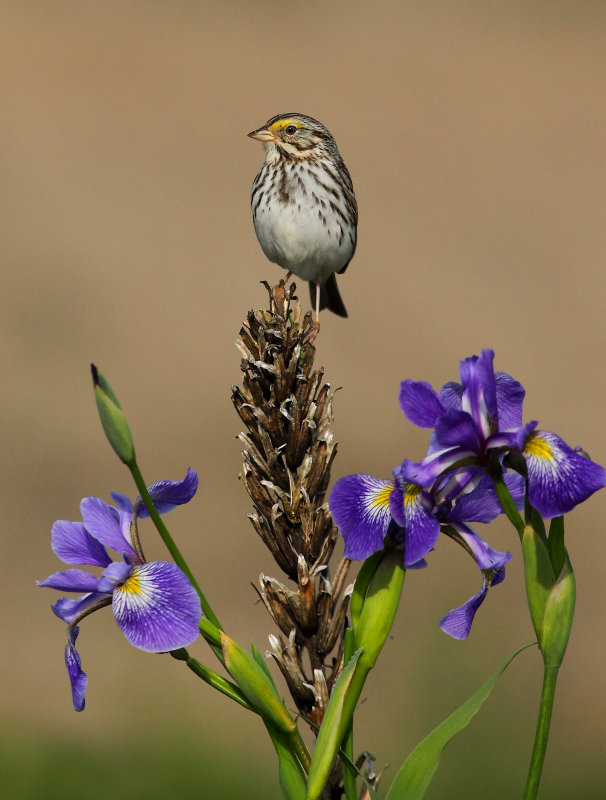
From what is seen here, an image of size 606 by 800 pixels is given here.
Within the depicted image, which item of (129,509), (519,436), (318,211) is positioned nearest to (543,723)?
(519,436)

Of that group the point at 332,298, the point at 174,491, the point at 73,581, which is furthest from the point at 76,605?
the point at 332,298

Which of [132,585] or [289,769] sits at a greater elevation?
[132,585]

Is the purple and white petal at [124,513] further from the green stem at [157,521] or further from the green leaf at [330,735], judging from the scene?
the green leaf at [330,735]

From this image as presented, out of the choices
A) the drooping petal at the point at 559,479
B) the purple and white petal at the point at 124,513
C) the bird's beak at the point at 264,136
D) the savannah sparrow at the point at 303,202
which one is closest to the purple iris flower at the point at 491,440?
the drooping petal at the point at 559,479

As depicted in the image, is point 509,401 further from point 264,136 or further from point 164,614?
point 264,136

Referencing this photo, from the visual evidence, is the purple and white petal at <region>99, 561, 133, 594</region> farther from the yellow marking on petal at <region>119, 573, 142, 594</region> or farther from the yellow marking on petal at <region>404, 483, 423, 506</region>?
the yellow marking on petal at <region>404, 483, 423, 506</region>

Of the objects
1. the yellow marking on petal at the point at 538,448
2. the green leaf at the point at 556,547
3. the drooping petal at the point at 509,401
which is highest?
the drooping petal at the point at 509,401

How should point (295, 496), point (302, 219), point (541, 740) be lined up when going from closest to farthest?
point (541, 740) < point (295, 496) < point (302, 219)

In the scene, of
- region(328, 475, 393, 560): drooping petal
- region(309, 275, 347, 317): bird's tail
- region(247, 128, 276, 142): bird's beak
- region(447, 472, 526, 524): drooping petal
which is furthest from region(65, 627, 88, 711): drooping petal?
region(309, 275, 347, 317): bird's tail
